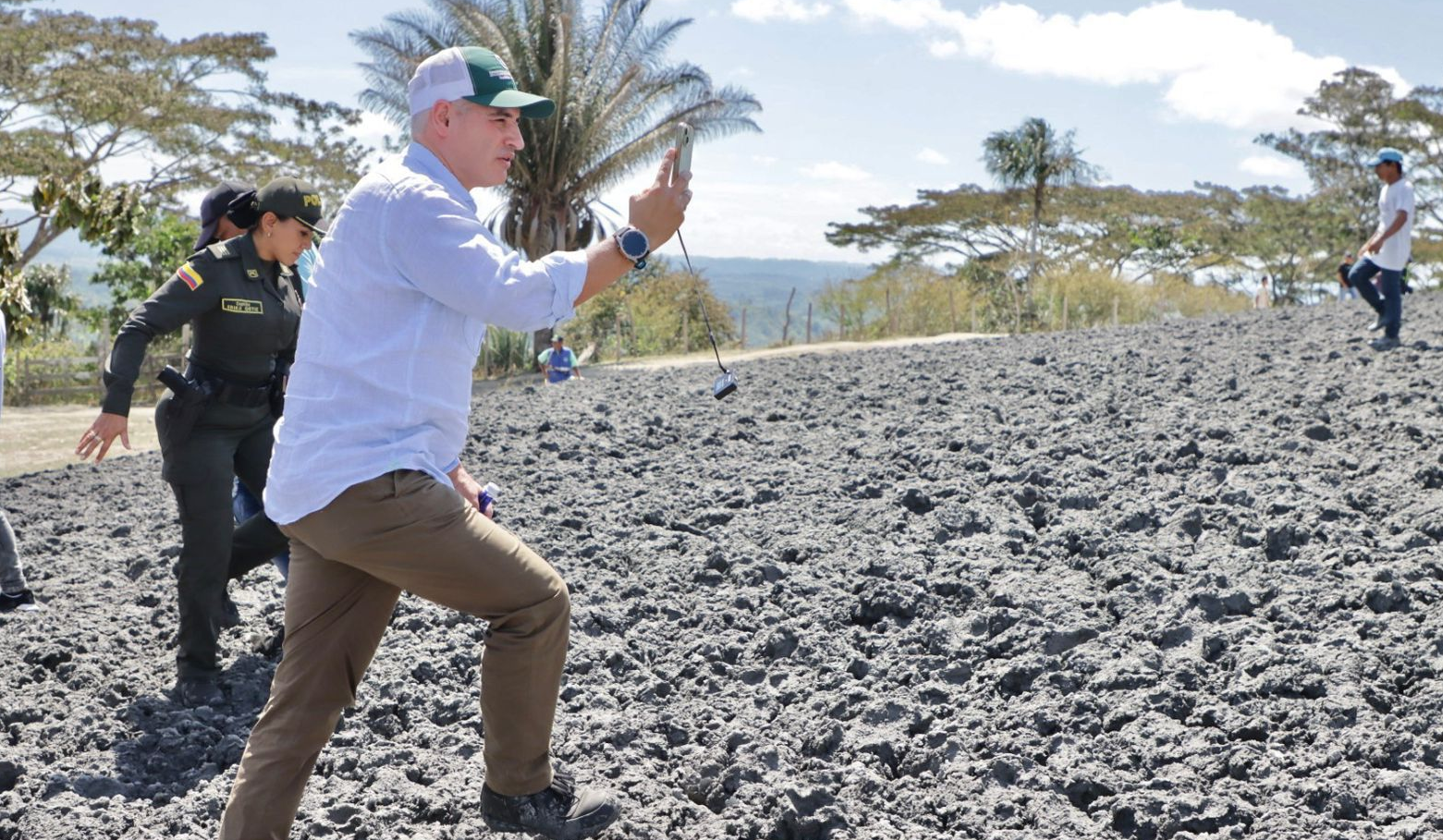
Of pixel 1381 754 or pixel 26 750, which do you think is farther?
pixel 26 750

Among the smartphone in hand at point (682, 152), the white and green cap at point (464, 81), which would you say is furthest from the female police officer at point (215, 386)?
the smartphone in hand at point (682, 152)

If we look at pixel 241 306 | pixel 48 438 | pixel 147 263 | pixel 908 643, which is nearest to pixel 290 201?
pixel 241 306

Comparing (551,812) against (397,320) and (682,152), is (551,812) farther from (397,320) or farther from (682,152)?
(682,152)

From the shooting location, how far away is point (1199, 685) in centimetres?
308

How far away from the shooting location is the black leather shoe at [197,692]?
3637 millimetres

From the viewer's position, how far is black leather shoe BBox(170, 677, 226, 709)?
364 cm

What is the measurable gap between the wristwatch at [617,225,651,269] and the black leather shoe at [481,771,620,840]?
1.14 meters

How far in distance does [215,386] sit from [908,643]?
7.62ft

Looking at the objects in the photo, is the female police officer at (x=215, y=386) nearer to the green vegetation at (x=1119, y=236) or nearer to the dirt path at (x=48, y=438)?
the dirt path at (x=48, y=438)

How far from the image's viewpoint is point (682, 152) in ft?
7.90

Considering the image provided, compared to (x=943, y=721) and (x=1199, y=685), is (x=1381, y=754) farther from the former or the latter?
(x=943, y=721)

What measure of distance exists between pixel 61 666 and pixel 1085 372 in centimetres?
556

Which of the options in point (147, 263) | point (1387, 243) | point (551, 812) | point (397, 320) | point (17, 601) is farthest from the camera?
point (147, 263)

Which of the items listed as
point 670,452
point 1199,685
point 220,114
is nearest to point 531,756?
point 1199,685
